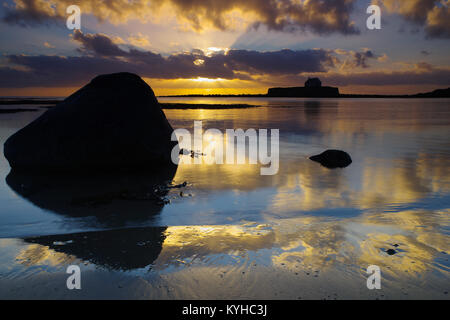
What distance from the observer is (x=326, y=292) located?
3.24 m

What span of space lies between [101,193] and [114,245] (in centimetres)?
288

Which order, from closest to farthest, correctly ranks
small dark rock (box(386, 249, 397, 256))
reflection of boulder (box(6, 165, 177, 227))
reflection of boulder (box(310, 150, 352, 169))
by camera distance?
small dark rock (box(386, 249, 397, 256)), reflection of boulder (box(6, 165, 177, 227)), reflection of boulder (box(310, 150, 352, 169))

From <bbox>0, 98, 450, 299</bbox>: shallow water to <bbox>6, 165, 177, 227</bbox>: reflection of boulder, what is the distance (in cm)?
5

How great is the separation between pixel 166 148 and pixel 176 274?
22.0 feet

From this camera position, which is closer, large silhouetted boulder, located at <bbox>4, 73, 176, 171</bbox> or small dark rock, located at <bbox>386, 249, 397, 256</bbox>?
small dark rock, located at <bbox>386, 249, 397, 256</bbox>

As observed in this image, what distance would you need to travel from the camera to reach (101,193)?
6.86m

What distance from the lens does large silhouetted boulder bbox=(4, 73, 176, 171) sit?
8.55 meters

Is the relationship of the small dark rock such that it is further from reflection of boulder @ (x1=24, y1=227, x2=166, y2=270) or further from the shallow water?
reflection of boulder @ (x1=24, y1=227, x2=166, y2=270)

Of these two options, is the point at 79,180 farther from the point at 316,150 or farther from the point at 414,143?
the point at 414,143

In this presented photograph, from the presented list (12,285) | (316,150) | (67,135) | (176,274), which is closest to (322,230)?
(176,274)

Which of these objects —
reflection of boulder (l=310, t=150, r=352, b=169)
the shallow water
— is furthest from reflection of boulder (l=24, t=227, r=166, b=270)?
reflection of boulder (l=310, t=150, r=352, b=169)

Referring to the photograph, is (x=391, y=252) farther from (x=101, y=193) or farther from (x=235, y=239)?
(x=101, y=193)

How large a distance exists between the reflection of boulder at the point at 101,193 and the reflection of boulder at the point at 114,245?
48cm

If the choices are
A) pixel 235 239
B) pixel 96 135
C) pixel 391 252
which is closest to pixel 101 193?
pixel 96 135
